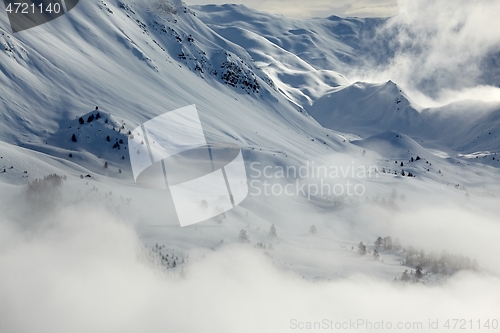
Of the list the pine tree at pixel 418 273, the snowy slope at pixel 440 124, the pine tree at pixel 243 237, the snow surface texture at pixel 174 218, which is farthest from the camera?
the snowy slope at pixel 440 124

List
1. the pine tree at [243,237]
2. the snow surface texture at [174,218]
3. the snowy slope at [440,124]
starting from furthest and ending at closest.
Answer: the snowy slope at [440,124]
the pine tree at [243,237]
the snow surface texture at [174,218]

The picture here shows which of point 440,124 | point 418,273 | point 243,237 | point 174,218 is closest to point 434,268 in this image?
point 418,273

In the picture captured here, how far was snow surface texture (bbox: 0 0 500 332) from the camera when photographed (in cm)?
2256

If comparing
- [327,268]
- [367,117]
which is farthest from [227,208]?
[367,117]

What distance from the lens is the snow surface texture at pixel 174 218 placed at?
2256 cm

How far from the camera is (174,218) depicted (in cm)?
3447

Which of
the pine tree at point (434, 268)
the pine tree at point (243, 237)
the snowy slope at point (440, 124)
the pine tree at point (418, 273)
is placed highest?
the snowy slope at point (440, 124)

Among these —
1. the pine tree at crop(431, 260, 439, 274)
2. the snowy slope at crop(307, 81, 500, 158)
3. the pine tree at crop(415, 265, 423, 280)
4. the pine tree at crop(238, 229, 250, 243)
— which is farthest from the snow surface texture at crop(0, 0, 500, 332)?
the snowy slope at crop(307, 81, 500, 158)

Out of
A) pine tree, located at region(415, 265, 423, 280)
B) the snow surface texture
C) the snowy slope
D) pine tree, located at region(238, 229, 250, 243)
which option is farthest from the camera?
the snowy slope

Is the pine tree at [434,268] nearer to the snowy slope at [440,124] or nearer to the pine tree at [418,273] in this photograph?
the pine tree at [418,273]

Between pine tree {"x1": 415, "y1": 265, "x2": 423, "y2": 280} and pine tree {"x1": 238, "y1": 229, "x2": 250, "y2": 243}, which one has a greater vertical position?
pine tree {"x1": 238, "y1": 229, "x2": 250, "y2": 243}

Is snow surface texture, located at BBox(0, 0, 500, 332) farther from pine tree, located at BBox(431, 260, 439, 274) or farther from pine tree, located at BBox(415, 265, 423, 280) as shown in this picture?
pine tree, located at BBox(415, 265, 423, 280)

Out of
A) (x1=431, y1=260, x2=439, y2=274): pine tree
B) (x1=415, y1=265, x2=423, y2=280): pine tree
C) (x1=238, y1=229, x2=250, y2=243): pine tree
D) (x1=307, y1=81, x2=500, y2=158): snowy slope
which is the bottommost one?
(x1=415, y1=265, x2=423, y2=280): pine tree

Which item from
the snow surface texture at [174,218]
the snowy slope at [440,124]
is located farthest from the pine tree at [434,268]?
the snowy slope at [440,124]
